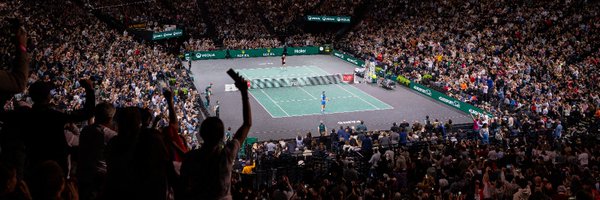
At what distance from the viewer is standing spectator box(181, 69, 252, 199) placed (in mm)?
4559

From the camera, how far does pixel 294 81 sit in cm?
4200

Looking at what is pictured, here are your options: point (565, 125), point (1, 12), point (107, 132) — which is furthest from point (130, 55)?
point (107, 132)

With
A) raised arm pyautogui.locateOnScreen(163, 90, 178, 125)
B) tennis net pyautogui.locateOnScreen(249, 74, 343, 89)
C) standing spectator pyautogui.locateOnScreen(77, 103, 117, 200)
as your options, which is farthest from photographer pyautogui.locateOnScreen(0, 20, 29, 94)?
tennis net pyautogui.locateOnScreen(249, 74, 343, 89)

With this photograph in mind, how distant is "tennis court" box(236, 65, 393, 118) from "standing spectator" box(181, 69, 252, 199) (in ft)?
94.3

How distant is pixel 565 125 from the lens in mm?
28391

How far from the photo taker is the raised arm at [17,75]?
4.00 meters

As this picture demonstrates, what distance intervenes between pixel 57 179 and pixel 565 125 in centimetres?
2847

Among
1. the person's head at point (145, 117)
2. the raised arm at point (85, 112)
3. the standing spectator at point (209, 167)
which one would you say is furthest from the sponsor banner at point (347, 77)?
the standing spectator at point (209, 167)

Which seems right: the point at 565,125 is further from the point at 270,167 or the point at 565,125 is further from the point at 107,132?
the point at 107,132

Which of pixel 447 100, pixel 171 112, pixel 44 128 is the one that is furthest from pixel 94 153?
pixel 447 100

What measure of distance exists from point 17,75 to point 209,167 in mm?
1540

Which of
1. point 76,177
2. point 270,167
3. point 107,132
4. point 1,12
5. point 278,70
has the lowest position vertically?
point 270,167

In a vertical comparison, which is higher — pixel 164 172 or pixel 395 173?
pixel 164 172

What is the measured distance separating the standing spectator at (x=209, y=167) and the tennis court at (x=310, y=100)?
28.7 metres
